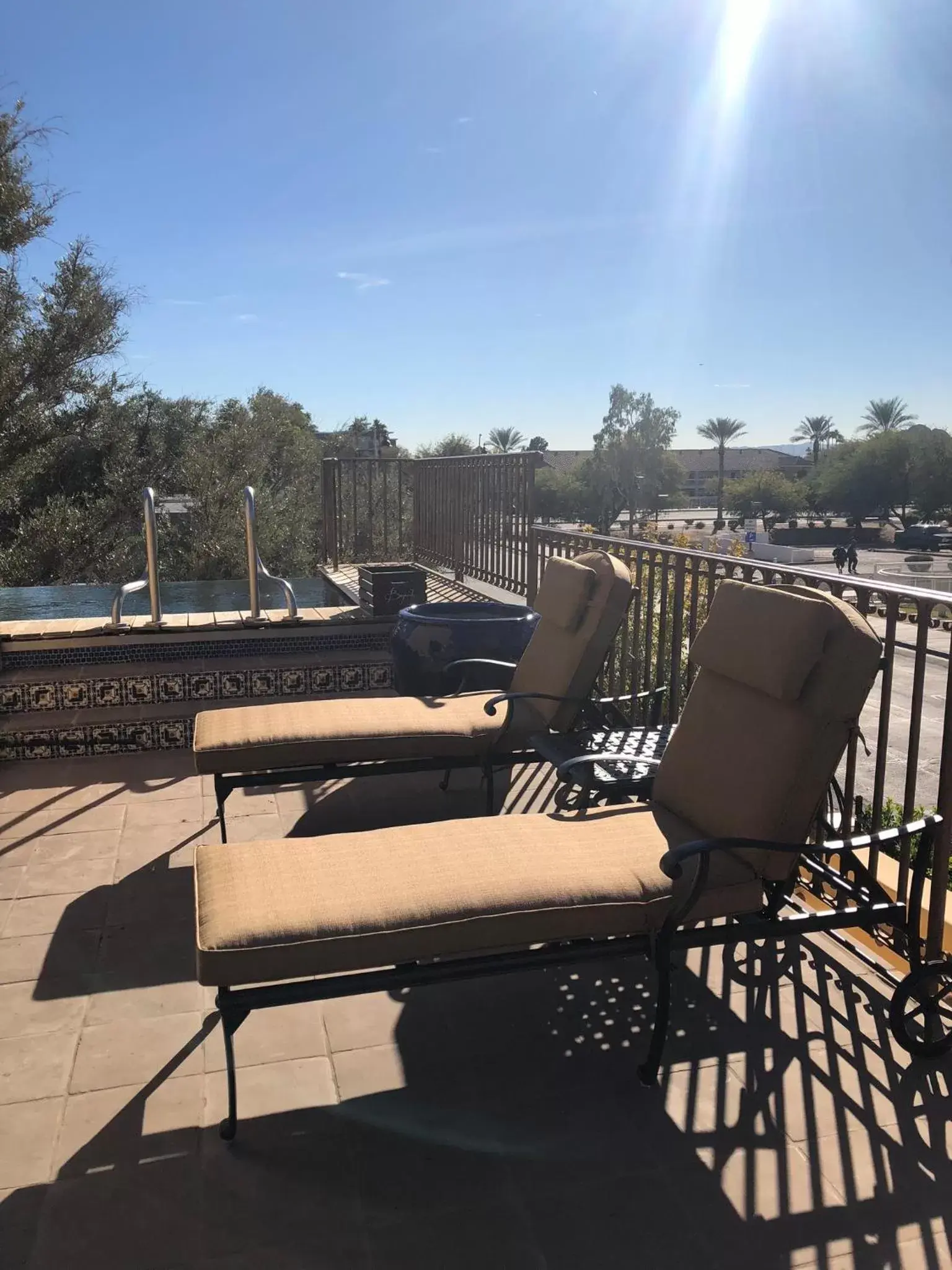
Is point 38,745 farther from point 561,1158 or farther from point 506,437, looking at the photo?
point 506,437

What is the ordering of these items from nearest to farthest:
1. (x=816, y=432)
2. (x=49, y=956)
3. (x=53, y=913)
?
(x=49, y=956) < (x=53, y=913) < (x=816, y=432)

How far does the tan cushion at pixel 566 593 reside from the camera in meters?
3.82

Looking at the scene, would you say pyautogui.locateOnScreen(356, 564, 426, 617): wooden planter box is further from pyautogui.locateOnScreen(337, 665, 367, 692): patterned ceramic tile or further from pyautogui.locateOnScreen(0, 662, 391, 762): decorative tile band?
pyautogui.locateOnScreen(0, 662, 391, 762): decorative tile band

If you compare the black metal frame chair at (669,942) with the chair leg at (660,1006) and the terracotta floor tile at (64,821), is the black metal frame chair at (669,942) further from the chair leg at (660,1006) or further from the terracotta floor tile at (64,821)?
the terracotta floor tile at (64,821)

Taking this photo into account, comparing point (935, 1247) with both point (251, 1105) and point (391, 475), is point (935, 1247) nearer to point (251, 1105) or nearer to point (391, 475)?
point (251, 1105)

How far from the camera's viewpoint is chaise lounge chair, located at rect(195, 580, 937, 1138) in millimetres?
2059

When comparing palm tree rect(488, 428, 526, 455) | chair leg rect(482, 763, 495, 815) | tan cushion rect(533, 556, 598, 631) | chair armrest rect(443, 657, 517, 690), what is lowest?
chair leg rect(482, 763, 495, 815)

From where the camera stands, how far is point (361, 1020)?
101 inches

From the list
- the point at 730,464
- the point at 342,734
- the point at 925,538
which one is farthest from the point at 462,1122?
the point at 730,464

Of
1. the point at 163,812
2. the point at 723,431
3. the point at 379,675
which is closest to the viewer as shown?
the point at 163,812

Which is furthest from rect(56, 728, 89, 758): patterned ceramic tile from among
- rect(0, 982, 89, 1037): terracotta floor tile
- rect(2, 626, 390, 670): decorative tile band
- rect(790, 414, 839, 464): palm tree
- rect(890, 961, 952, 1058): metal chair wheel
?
rect(790, 414, 839, 464): palm tree

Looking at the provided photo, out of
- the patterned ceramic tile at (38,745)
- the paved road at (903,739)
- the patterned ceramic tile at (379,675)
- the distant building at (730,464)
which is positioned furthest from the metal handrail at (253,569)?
the distant building at (730,464)

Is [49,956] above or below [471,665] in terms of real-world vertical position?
below

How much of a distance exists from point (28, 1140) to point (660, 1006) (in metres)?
1.47
